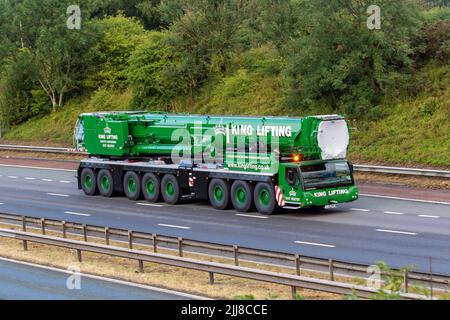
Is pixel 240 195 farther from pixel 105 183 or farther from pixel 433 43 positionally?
pixel 433 43

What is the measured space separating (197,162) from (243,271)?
14590 mm

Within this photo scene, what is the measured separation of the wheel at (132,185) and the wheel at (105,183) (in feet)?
2.86

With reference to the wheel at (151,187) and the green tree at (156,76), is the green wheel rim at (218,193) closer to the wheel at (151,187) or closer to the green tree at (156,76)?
the wheel at (151,187)

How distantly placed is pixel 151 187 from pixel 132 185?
1.23 meters

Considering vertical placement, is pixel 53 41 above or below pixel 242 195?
above

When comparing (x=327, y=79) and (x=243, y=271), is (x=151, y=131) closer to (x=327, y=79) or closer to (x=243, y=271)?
(x=327, y=79)

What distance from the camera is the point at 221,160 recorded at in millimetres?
31906

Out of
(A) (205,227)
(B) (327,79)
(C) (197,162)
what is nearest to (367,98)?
(B) (327,79)

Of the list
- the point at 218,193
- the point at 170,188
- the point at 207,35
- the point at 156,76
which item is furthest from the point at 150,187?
the point at 156,76

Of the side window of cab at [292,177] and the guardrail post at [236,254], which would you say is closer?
the guardrail post at [236,254]

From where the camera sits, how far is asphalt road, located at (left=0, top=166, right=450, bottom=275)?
22891mm

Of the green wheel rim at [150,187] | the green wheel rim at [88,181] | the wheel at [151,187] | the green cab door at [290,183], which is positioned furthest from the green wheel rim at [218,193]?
the green wheel rim at [88,181]

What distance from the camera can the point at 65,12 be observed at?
62406mm

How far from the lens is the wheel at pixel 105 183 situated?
3641 cm
